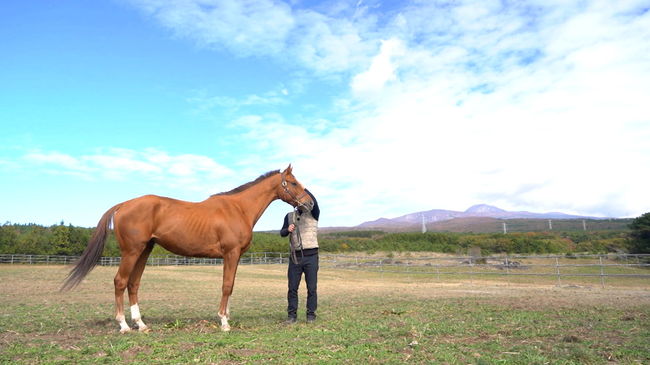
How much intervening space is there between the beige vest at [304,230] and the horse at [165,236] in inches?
31.8

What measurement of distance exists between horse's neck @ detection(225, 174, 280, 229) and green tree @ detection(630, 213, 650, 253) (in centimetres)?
4028

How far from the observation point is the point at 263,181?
23.5ft

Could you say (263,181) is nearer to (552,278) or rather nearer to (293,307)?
(293,307)

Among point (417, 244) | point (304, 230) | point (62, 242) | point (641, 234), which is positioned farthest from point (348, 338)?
point (62, 242)

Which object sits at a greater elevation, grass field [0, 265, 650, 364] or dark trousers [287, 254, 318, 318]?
dark trousers [287, 254, 318, 318]

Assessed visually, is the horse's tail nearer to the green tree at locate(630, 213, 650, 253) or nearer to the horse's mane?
the horse's mane

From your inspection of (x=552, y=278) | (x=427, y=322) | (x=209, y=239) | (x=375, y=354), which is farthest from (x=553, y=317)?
(x=552, y=278)

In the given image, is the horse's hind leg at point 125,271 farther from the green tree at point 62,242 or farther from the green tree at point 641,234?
the green tree at point 62,242

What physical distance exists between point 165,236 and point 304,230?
7.50ft

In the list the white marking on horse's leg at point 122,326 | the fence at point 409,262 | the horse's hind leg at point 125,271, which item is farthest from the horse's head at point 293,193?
the fence at point 409,262

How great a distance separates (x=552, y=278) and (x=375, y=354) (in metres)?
26.9

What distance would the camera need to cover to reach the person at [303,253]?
6.77m

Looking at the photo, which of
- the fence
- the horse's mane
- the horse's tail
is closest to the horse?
the horse's tail

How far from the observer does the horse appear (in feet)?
19.7
